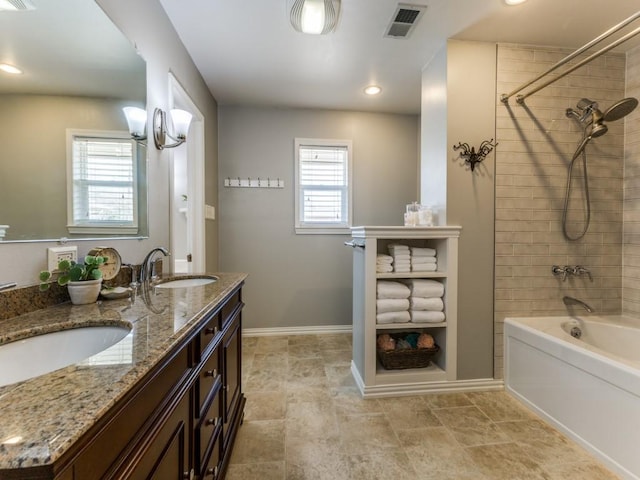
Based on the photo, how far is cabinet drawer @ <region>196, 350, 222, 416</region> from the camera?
0.98m

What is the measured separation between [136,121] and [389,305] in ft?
5.96

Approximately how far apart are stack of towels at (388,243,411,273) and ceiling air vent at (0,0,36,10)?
200 cm

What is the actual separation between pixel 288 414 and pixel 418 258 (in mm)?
1339

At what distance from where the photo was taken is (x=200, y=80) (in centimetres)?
248

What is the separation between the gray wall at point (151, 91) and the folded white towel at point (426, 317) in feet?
5.66

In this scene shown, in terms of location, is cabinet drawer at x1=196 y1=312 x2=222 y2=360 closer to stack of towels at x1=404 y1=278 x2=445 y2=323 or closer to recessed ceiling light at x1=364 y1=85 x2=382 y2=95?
stack of towels at x1=404 y1=278 x2=445 y2=323

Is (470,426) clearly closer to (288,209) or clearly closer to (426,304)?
(426,304)

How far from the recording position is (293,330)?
10.3 ft

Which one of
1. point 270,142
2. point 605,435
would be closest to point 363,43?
point 270,142

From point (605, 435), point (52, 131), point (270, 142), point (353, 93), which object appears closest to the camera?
point (52, 131)

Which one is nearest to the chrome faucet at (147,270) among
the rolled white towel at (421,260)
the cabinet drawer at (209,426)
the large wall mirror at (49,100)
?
the large wall mirror at (49,100)

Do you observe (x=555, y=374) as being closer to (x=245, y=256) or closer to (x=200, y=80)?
(x=245, y=256)

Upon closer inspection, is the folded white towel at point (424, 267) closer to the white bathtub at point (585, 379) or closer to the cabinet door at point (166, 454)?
the white bathtub at point (585, 379)

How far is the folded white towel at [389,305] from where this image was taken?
2.00 metres
